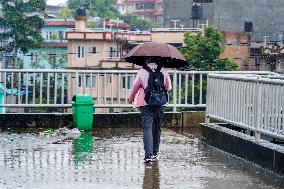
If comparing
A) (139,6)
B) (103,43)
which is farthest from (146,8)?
(103,43)

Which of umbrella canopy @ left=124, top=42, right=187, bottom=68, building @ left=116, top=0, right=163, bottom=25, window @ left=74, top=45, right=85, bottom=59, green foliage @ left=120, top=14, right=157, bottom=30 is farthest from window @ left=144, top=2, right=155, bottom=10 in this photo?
umbrella canopy @ left=124, top=42, right=187, bottom=68

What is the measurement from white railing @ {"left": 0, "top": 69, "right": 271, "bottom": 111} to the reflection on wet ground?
203 cm

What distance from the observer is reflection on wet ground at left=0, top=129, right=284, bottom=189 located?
8.35 m

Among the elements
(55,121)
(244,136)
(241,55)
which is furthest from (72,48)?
(244,136)

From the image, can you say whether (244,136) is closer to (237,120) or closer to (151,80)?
(237,120)

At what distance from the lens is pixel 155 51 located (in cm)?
1008

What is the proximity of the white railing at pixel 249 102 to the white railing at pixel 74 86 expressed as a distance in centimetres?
252

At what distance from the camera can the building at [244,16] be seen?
70375 millimetres

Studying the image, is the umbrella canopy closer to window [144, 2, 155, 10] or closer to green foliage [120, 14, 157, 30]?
green foliage [120, 14, 157, 30]

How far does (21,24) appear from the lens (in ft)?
270

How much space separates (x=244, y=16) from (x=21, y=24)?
2833 centimetres

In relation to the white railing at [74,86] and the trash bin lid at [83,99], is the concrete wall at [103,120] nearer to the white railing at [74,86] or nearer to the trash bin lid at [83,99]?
the white railing at [74,86]

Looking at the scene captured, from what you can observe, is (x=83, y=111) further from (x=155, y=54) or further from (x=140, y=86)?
(x=155, y=54)

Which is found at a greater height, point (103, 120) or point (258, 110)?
point (258, 110)
